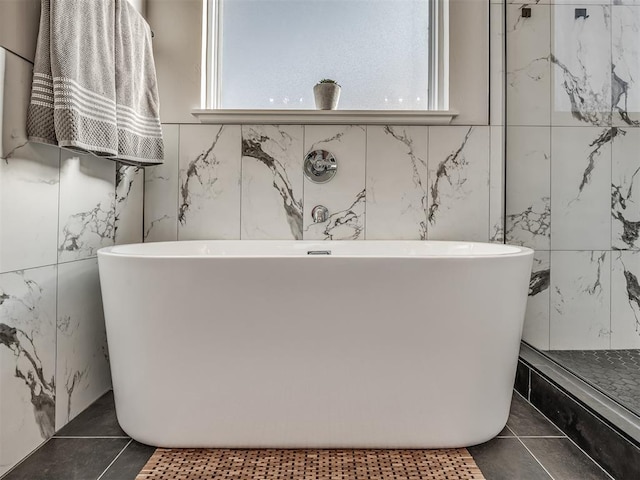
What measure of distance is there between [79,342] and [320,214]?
1.06 meters

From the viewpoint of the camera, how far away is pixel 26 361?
3.71ft

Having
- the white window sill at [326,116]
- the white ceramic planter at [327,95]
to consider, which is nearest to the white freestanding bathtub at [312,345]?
the white window sill at [326,116]

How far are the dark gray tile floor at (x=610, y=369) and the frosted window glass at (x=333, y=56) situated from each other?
1.30 m

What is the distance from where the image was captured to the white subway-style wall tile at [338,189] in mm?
1911

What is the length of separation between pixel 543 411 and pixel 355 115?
138 centimetres

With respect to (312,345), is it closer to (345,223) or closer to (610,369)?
(345,223)

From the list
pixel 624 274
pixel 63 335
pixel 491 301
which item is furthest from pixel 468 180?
pixel 63 335

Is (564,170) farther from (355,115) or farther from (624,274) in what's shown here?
(355,115)

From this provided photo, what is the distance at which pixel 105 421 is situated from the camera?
4.45 feet

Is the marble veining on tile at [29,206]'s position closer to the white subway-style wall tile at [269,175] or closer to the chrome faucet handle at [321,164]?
the white subway-style wall tile at [269,175]

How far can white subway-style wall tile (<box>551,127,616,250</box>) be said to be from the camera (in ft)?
4.75

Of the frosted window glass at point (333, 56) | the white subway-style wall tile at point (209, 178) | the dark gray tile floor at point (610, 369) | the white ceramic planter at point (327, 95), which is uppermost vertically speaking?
the frosted window glass at point (333, 56)

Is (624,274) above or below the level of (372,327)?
above

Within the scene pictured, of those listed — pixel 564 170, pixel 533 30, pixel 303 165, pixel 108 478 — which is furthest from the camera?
pixel 303 165
